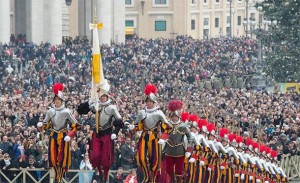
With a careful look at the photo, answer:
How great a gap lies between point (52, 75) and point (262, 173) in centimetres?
3077

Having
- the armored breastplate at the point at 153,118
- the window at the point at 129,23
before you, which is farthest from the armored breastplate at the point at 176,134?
the window at the point at 129,23

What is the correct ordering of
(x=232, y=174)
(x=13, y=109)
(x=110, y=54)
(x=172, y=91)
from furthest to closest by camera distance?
(x=110, y=54) < (x=172, y=91) < (x=13, y=109) < (x=232, y=174)

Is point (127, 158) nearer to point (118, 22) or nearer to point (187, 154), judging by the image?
point (187, 154)

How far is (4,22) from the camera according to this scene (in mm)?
97875

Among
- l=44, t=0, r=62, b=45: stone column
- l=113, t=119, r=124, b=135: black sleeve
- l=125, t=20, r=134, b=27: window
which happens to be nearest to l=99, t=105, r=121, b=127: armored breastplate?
l=113, t=119, r=124, b=135: black sleeve

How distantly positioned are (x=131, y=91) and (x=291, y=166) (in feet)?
52.7

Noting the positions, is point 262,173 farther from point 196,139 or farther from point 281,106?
point 281,106

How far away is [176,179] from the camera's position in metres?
37.8

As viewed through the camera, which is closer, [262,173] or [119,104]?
[262,173]

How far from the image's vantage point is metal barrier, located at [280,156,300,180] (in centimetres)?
5556

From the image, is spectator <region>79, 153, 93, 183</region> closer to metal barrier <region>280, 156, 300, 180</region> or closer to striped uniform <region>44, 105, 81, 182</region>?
striped uniform <region>44, 105, 81, 182</region>

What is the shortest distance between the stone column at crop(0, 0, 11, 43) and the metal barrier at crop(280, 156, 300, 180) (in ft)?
135

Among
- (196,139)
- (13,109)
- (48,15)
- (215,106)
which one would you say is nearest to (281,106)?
(215,106)

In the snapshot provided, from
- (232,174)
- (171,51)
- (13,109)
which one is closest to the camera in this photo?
(232,174)
